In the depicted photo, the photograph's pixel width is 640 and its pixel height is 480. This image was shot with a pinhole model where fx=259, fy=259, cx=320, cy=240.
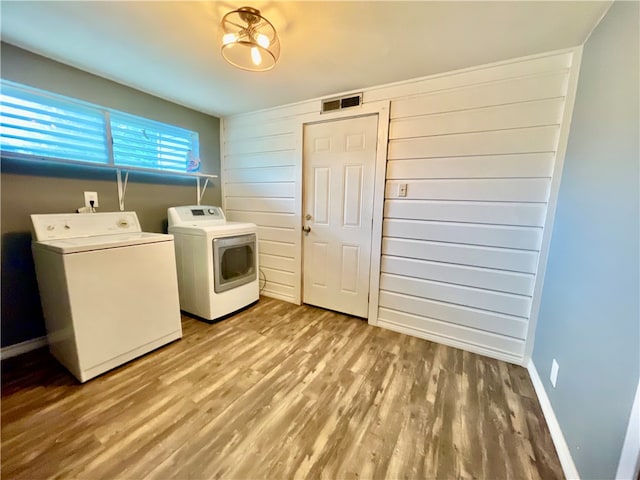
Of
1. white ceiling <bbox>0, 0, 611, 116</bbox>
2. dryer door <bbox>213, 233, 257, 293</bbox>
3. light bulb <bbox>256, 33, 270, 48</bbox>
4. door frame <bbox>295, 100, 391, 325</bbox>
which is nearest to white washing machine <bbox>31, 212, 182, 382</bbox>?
dryer door <bbox>213, 233, 257, 293</bbox>

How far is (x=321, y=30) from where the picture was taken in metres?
1.51

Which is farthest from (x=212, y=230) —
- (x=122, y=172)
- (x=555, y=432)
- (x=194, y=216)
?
(x=555, y=432)

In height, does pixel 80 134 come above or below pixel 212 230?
above

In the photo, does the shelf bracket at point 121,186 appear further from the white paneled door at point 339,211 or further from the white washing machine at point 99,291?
the white paneled door at point 339,211

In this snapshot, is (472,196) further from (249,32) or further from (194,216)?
(194,216)

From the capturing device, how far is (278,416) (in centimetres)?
144

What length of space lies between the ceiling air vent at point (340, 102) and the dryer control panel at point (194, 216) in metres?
1.61

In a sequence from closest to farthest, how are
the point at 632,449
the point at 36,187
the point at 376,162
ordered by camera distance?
the point at 632,449 → the point at 36,187 → the point at 376,162

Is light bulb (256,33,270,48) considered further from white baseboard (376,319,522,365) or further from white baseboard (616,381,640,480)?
white baseboard (376,319,522,365)

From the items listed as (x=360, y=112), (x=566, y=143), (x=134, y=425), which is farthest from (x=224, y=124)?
(x=566, y=143)

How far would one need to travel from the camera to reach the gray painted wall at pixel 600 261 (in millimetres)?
944

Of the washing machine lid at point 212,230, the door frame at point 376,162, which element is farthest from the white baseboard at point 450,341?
the washing machine lid at point 212,230

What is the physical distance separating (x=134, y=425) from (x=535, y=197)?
2806 millimetres

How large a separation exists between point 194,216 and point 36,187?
113cm
